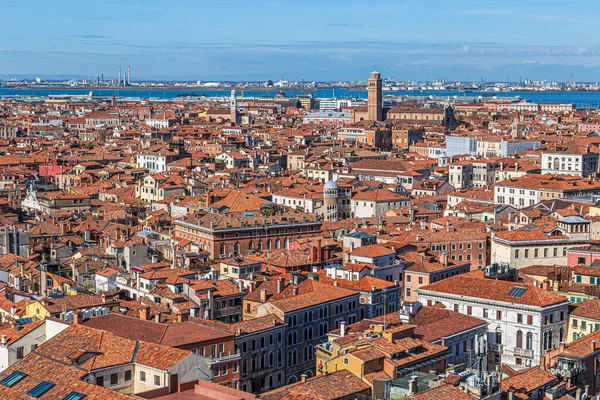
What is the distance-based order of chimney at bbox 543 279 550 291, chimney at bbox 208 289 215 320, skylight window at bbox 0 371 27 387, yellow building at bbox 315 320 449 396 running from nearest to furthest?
1. skylight window at bbox 0 371 27 387
2. yellow building at bbox 315 320 449 396
3. chimney at bbox 208 289 215 320
4. chimney at bbox 543 279 550 291

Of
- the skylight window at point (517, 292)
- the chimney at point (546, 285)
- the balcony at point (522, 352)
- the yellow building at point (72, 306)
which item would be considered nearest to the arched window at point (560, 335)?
the balcony at point (522, 352)

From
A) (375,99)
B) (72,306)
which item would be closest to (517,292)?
(72,306)

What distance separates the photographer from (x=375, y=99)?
13962 cm

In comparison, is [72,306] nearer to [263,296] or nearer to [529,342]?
[263,296]

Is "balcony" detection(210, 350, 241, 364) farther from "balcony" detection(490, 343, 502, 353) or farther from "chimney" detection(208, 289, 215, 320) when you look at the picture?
"balcony" detection(490, 343, 502, 353)

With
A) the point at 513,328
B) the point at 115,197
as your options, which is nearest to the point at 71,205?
the point at 115,197

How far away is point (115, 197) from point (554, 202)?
27.1 metres

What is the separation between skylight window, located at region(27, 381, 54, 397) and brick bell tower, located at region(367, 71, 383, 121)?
407 ft

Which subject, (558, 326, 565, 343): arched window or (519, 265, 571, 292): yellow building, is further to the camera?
(519, 265, 571, 292): yellow building

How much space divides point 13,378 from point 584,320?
16092 mm

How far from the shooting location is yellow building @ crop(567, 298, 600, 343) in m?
27.4

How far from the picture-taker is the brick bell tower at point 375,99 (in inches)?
5497

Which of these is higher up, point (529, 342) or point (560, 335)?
point (560, 335)

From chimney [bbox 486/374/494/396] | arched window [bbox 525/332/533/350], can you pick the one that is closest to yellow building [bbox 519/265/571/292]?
arched window [bbox 525/332/533/350]
